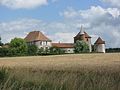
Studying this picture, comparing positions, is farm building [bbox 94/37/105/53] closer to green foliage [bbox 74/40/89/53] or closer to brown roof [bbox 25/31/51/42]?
brown roof [bbox 25/31/51/42]

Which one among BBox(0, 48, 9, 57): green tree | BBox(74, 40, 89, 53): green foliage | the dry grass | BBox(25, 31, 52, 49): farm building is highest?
BBox(25, 31, 52, 49): farm building

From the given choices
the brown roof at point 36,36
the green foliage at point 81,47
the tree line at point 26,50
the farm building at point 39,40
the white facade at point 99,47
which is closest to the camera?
the tree line at point 26,50

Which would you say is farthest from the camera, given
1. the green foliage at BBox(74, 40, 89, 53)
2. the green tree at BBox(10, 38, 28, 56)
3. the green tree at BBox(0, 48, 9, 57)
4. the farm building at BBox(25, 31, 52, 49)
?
the farm building at BBox(25, 31, 52, 49)

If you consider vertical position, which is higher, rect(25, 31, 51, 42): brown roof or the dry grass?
rect(25, 31, 51, 42): brown roof

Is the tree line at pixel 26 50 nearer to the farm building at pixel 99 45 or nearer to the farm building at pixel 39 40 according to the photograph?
the farm building at pixel 39 40

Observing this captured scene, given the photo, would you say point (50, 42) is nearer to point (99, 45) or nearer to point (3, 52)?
point (99, 45)

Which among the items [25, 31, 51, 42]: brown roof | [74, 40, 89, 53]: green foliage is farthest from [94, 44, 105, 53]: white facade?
[74, 40, 89, 53]: green foliage

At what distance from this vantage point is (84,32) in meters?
179

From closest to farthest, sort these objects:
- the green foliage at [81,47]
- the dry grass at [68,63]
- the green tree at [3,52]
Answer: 1. the dry grass at [68,63]
2. the green tree at [3,52]
3. the green foliage at [81,47]

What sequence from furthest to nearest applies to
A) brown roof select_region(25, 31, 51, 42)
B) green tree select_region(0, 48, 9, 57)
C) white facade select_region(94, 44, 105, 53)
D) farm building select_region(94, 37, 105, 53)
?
farm building select_region(94, 37, 105, 53), white facade select_region(94, 44, 105, 53), brown roof select_region(25, 31, 51, 42), green tree select_region(0, 48, 9, 57)

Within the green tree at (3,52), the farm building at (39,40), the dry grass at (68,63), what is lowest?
the dry grass at (68,63)

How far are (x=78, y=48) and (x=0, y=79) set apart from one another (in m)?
127

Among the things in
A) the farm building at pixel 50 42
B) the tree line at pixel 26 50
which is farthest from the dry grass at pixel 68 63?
the farm building at pixel 50 42

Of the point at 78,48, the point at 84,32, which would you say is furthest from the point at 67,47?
the point at 78,48
